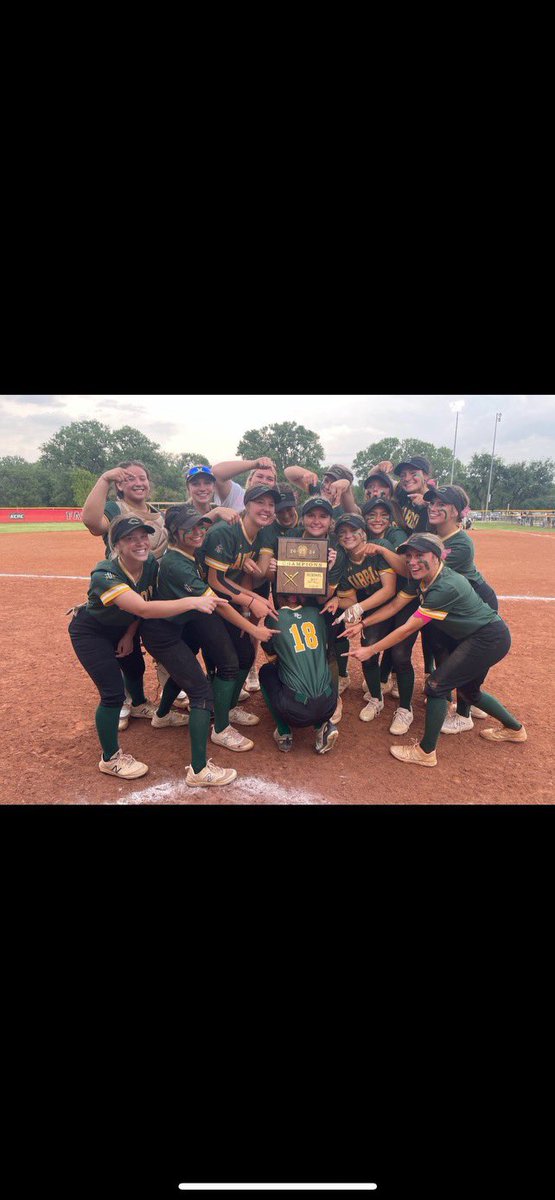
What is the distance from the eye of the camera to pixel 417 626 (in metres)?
3.18

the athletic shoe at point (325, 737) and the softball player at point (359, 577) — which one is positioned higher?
the softball player at point (359, 577)

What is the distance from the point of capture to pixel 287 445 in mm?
30953

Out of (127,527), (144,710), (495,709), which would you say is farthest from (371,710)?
(127,527)

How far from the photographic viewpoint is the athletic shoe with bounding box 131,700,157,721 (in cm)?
384

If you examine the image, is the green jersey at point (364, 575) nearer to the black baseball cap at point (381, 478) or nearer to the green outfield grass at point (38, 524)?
the black baseball cap at point (381, 478)

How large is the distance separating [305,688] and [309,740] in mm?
545

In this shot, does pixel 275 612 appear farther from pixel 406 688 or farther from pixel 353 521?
pixel 406 688

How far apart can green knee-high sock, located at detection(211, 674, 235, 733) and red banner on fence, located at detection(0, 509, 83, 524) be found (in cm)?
2868

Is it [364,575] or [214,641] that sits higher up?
[364,575]

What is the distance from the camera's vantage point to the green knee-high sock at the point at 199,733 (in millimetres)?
2816

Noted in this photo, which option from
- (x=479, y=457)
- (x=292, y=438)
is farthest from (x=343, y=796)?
(x=479, y=457)

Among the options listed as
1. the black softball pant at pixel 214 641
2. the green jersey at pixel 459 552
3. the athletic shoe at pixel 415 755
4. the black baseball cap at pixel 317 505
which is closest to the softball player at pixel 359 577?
the black baseball cap at pixel 317 505

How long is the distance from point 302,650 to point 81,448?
3462 cm

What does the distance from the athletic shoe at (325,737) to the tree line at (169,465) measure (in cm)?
2105
